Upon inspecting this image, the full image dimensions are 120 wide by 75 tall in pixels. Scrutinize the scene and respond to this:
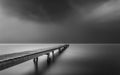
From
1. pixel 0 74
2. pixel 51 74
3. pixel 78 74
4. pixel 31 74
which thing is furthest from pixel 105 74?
pixel 0 74

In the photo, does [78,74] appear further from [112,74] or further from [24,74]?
[24,74]

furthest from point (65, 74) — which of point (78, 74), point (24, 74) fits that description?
point (24, 74)

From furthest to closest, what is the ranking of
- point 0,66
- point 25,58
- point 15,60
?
point 25,58 < point 15,60 < point 0,66

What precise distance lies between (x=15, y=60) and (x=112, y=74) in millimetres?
6008

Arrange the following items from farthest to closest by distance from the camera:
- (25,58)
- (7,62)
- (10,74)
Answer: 1. (10,74)
2. (25,58)
3. (7,62)

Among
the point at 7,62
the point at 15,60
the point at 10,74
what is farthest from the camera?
the point at 10,74

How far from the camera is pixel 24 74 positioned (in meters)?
7.35

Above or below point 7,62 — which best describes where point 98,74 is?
below

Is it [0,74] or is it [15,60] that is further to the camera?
[0,74]

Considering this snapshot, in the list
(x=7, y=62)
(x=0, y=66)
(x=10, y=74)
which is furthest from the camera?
(x=10, y=74)

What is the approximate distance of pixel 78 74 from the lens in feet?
24.0

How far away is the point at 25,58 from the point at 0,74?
2249mm

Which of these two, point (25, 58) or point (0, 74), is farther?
point (0, 74)

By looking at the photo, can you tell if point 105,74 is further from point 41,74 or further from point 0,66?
point 0,66
